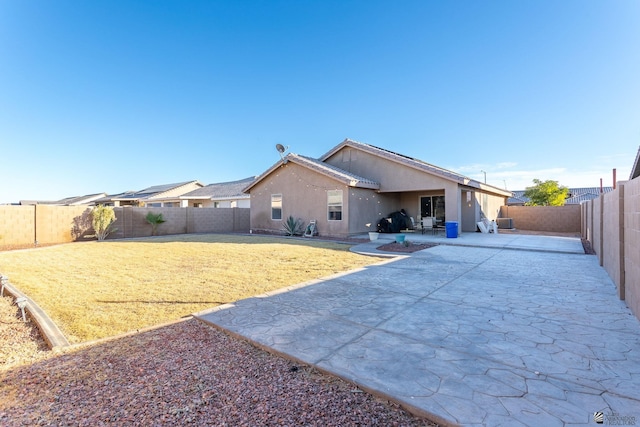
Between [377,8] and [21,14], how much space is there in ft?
45.9

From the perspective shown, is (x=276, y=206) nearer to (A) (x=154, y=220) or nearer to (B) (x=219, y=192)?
(A) (x=154, y=220)

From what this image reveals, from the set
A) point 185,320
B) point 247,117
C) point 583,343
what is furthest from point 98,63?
point 583,343

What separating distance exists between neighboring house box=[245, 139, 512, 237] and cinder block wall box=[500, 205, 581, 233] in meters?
2.56

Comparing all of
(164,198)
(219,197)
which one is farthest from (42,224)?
(164,198)

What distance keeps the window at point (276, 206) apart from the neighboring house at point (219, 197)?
9281 millimetres

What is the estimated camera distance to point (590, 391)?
2.59m

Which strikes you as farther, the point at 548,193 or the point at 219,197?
the point at 219,197

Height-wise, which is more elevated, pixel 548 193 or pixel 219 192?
pixel 219 192

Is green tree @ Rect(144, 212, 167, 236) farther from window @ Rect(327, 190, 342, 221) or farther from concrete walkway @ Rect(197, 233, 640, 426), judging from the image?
concrete walkway @ Rect(197, 233, 640, 426)

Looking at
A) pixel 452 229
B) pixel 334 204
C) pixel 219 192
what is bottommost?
pixel 452 229

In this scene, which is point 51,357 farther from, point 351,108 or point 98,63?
point 351,108

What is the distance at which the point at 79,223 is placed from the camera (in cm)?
1631

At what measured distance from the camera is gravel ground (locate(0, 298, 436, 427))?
234 centimetres

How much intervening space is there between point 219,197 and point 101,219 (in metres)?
14.3
